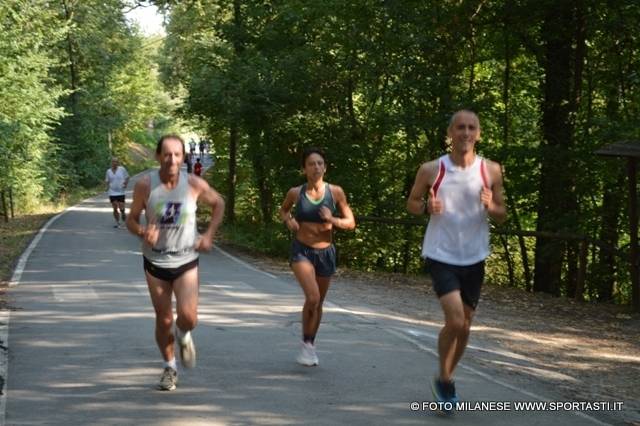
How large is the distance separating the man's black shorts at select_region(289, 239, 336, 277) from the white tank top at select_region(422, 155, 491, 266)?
1661 mm

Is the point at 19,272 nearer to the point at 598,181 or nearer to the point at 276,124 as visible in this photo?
the point at 276,124

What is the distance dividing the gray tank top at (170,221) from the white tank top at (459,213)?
5.76 ft

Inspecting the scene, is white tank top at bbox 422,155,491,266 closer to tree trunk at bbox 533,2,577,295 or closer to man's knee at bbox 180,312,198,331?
man's knee at bbox 180,312,198,331

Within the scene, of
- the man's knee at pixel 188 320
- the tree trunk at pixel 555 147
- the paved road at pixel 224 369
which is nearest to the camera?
the paved road at pixel 224 369

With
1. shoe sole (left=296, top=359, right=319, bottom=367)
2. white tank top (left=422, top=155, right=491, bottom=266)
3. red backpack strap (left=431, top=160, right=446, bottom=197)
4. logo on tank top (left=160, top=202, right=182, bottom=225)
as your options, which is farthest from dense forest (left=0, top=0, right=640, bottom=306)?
logo on tank top (left=160, top=202, right=182, bottom=225)

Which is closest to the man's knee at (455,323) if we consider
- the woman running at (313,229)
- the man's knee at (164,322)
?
the woman running at (313,229)

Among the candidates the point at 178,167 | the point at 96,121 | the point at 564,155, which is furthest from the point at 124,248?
the point at 96,121

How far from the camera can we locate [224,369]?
7.14m

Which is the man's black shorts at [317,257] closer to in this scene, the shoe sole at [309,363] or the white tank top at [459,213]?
the shoe sole at [309,363]

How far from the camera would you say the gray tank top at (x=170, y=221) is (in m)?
5.99

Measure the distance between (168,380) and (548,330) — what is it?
22.7 feet

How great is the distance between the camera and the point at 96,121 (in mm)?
49094

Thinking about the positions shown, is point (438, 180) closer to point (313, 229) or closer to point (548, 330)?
point (313, 229)

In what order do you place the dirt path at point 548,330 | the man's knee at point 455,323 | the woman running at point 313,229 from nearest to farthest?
the man's knee at point 455,323 → the woman running at point 313,229 → the dirt path at point 548,330
